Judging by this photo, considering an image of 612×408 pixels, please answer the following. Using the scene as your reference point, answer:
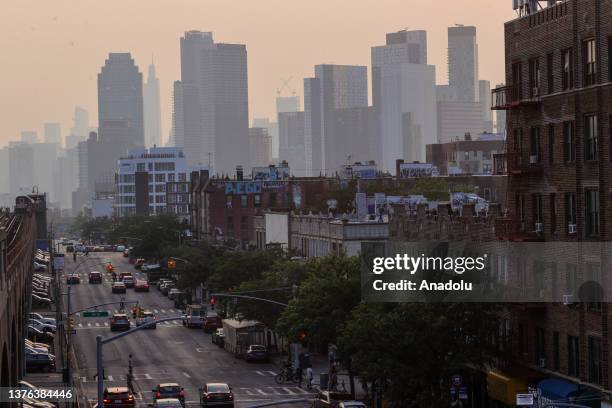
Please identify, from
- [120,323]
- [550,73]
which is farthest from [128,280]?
[550,73]

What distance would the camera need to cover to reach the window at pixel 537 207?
60.8 m

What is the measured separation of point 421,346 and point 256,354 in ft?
118

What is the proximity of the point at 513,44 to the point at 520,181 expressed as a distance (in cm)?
587

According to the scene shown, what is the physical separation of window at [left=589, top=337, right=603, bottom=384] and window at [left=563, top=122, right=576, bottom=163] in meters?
7.11

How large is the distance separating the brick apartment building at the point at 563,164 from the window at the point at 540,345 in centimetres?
4

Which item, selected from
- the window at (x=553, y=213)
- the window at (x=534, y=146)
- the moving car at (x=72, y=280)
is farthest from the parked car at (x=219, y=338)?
the window at (x=553, y=213)

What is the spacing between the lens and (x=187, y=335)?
118 meters

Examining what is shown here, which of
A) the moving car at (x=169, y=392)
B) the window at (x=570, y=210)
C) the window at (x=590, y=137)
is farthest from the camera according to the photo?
the moving car at (x=169, y=392)

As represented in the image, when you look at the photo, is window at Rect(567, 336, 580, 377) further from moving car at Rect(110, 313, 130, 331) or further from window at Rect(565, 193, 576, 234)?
moving car at Rect(110, 313, 130, 331)

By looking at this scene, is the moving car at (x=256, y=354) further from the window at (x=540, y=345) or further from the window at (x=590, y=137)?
the window at (x=590, y=137)

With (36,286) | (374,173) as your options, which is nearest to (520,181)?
(36,286)

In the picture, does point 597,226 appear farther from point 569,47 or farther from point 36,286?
point 36,286

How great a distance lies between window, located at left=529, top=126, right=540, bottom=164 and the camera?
60.9 m

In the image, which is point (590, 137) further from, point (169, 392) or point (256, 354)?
point (256, 354)
